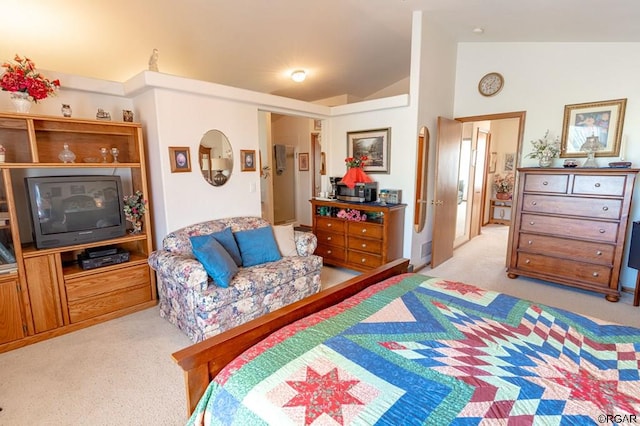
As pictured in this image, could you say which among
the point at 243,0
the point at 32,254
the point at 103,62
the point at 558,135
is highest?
the point at 243,0

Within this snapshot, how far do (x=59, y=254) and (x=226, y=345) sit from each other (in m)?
2.20

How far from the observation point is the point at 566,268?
11.2 feet

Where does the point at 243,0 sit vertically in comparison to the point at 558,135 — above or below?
above

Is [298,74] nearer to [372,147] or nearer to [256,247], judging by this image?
[372,147]

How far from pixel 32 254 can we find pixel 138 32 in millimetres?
2363

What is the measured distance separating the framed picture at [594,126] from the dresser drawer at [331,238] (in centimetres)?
281

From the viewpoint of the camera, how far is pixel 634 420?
0.87m

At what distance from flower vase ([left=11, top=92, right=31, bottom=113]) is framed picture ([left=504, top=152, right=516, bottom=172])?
8.23 meters

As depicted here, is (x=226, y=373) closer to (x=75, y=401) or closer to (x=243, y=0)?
(x=75, y=401)

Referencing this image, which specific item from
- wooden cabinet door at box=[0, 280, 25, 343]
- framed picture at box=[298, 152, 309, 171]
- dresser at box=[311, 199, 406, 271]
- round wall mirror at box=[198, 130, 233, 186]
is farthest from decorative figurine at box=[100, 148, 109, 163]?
framed picture at box=[298, 152, 309, 171]

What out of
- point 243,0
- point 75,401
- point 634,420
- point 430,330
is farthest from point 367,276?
point 243,0

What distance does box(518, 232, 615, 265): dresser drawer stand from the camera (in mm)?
3172

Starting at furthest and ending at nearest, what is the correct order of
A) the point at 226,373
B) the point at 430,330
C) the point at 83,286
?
the point at 83,286, the point at 430,330, the point at 226,373

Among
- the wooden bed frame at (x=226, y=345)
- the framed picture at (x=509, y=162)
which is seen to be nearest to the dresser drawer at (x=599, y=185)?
the wooden bed frame at (x=226, y=345)
